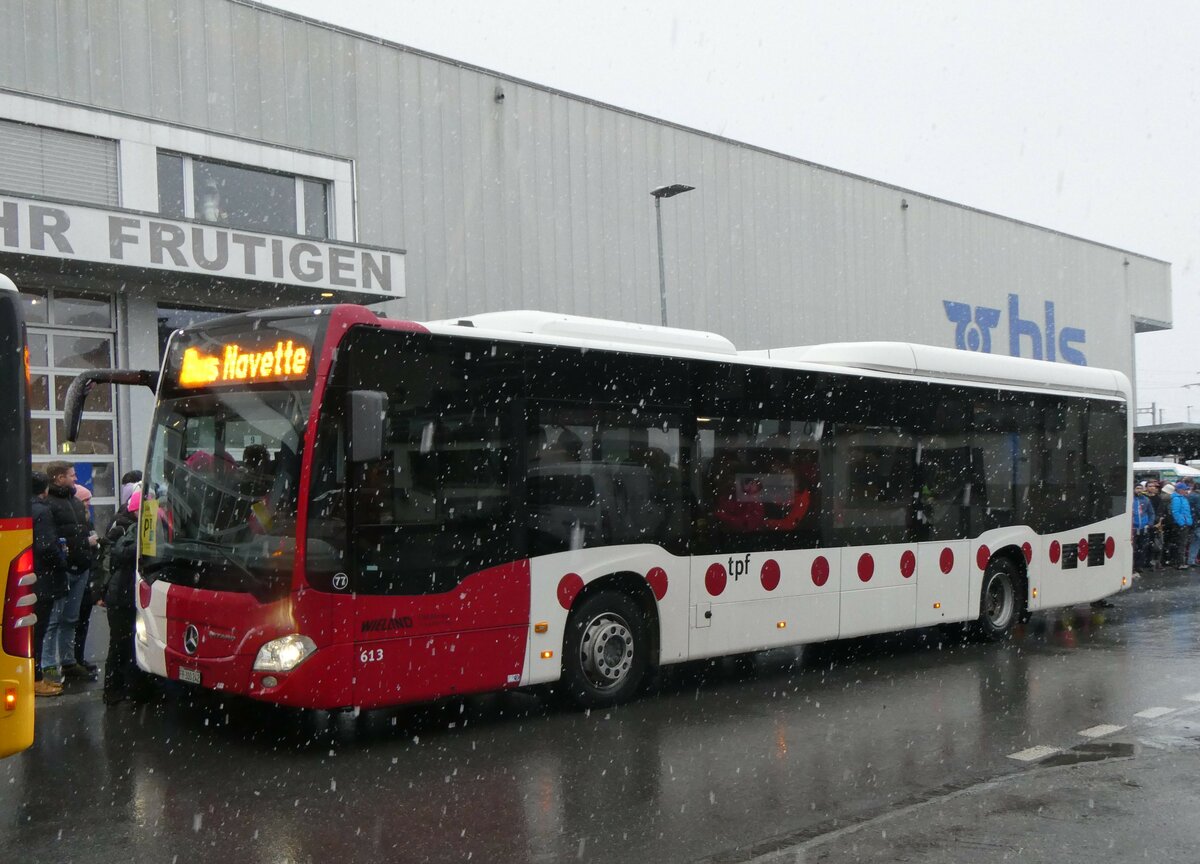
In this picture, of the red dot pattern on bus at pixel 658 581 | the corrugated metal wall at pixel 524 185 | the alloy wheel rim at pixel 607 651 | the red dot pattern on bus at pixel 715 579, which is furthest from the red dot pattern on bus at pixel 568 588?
the corrugated metal wall at pixel 524 185

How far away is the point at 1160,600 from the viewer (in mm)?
17547

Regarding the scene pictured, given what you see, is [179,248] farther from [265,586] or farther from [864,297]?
[864,297]

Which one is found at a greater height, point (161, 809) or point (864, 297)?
point (864, 297)

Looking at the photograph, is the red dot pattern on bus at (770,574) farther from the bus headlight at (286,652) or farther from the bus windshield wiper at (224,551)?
the bus windshield wiper at (224,551)

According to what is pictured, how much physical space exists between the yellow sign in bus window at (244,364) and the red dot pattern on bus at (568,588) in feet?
8.10

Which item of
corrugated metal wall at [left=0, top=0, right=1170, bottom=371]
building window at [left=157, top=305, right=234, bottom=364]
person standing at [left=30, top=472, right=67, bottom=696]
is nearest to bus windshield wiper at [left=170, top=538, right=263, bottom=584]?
person standing at [left=30, top=472, right=67, bottom=696]

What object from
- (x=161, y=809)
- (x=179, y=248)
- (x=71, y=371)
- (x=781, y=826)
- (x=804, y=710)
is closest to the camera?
(x=781, y=826)

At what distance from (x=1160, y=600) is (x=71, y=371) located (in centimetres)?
1564

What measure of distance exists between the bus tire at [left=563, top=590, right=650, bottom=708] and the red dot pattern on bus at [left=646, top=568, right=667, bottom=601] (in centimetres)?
19

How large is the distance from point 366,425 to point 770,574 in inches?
170

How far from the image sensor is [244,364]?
833 centimetres

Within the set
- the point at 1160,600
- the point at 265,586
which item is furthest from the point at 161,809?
the point at 1160,600

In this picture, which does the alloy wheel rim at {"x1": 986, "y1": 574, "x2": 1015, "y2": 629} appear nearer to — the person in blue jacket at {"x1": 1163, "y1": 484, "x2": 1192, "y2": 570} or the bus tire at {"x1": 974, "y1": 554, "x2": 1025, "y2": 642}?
the bus tire at {"x1": 974, "y1": 554, "x2": 1025, "y2": 642}

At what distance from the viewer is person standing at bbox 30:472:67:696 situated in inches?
389
